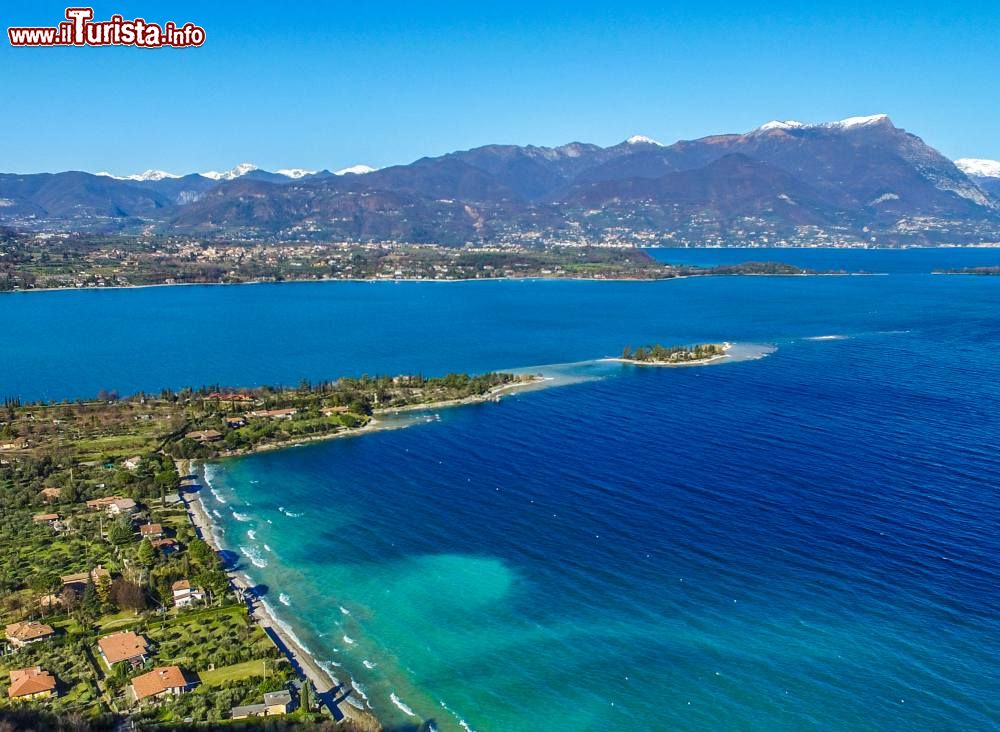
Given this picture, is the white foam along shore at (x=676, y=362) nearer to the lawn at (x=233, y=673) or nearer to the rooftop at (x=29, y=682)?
the lawn at (x=233, y=673)

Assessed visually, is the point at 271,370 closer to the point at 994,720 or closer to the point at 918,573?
the point at 918,573

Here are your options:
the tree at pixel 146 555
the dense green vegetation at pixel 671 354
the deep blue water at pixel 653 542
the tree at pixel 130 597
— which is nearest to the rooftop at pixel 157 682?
the deep blue water at pixel 653 542

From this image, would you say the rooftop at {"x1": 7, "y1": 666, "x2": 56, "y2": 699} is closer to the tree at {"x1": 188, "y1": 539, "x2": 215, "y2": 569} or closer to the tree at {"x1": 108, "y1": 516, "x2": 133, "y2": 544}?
the tree at {"x1": 188, "y1": 539, "x2": 215, "y2": 569}

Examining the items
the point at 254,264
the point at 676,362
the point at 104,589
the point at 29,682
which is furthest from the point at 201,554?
the point at 254,264

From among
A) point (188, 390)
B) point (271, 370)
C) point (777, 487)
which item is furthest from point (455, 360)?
point (777, 487)

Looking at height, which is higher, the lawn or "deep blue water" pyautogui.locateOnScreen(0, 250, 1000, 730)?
"deep blue water" pyautogui.locateOnScreen(0, 250, 1000, 730)

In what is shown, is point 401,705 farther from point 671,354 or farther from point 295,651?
point 671,354

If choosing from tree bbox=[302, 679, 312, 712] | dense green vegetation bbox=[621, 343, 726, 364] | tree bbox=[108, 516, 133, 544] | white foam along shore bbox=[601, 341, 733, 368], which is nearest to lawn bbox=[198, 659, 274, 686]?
tree bbox=[302, 679, 312, 712]

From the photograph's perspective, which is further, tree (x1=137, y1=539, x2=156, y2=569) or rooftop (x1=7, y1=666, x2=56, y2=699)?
tree (x1=137, y1=539, x2=156, y2=569)

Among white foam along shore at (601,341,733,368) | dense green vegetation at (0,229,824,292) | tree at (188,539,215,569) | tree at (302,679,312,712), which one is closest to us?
tree at (302,679,312,712)
